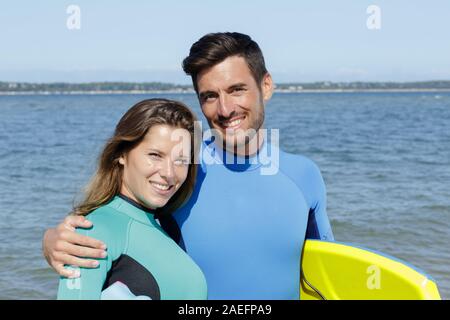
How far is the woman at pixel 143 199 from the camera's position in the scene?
189 cm

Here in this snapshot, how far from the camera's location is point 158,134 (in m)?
2.02

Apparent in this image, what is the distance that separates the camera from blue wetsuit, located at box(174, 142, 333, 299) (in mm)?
2299

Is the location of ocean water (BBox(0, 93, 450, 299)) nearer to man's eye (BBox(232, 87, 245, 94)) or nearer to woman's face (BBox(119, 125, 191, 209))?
woman's face (BBox(119, 125, 191, 209))

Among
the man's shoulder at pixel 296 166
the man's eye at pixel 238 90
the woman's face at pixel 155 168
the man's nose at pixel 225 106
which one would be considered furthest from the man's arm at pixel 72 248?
the man's shoulder at pixel 296 166

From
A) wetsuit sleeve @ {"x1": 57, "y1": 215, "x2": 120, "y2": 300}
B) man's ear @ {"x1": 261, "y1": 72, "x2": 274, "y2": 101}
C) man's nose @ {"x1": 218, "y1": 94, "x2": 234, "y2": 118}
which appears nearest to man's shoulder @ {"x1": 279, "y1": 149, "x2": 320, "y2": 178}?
man's ear @ {"x1": 261, "y1": 72, "x2": 274, "y2": 101}

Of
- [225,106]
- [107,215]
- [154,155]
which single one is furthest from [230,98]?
[107,215]

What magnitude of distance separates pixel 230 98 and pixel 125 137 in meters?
0.46

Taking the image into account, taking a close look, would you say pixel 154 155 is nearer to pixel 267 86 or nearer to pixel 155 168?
pixel 155 168

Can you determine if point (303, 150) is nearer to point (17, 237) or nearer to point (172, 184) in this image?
point (17, 237)

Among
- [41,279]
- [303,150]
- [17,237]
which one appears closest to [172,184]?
[41,279]

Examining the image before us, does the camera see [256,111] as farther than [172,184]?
Yes
